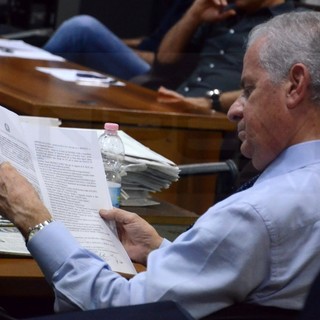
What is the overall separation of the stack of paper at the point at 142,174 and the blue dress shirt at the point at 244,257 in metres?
0.83

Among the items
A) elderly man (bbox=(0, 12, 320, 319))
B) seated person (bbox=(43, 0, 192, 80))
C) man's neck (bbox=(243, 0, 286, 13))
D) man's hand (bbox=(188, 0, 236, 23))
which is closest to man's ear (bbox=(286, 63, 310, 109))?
elderly man (bbox=(0, 12, 320, 319))

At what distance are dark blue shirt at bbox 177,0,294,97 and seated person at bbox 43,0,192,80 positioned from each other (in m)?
0.52

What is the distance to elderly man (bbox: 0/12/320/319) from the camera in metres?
1.92

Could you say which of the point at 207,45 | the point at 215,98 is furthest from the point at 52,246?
the point at 207,45

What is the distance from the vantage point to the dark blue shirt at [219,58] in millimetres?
4754

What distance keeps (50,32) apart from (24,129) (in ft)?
15.0

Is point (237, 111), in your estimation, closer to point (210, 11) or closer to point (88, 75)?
point (88, 75)

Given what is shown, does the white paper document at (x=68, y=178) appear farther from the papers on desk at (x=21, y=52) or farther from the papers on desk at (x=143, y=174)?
the papers on desk at (x=21, y=52)

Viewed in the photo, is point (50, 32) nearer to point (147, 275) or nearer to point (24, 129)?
point (24, 129)

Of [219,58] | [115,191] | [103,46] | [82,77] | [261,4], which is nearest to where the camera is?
[115,191]

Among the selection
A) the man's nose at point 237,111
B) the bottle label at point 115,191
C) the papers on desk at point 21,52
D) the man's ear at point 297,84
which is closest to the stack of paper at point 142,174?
the bottle label at point 115,191

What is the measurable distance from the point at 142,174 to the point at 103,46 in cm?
314

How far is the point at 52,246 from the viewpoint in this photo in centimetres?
208

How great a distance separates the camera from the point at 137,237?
2.37 metres
